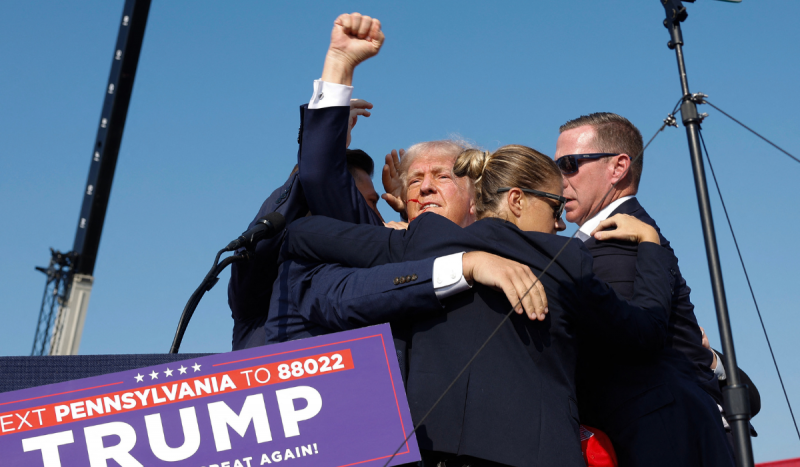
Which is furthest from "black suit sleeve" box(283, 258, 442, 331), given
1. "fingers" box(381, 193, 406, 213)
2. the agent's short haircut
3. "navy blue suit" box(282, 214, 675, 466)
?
the agent's short haircut

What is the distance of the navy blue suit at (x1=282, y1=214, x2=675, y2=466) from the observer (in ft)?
6.17

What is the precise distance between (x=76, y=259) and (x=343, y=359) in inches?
839

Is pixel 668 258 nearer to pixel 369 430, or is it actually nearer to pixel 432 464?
pixel 432 464

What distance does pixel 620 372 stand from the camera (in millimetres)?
2438

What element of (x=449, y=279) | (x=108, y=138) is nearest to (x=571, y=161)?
(x=449, y=279)

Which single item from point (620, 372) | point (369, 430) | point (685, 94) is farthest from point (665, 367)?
point (369, 430)

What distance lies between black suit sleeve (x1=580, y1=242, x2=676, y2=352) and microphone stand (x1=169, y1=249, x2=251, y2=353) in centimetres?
112

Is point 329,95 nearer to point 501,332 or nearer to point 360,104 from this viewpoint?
point 360,104

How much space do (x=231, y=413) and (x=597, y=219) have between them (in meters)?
1.89

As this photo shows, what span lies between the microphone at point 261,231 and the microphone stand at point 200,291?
0.06 meters

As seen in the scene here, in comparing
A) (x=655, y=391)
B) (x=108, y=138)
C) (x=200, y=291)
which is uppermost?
(x=108, y=138)

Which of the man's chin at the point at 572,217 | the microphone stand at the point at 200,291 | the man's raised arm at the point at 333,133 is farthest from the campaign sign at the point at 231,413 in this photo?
the man's chin at the point at 572,217

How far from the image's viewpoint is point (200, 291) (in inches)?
93.3

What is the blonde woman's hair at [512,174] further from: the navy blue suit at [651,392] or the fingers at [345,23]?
the fingers at [345,23]
